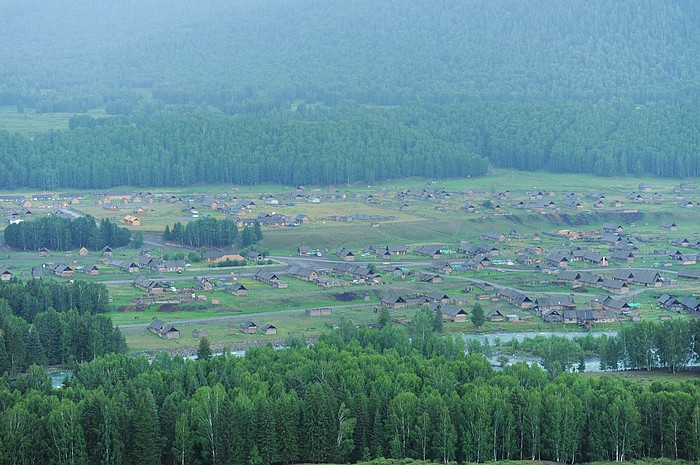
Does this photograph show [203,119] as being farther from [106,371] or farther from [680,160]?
[106,371]

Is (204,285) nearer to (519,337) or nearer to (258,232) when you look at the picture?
(258,232)

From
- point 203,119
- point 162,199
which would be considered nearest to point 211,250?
point 162,199

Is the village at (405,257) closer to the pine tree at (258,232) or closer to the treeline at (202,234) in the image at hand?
the pine tree at (258,232)

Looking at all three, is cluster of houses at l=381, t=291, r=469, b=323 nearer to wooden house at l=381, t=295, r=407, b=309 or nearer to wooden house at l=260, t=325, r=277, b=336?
wooden house at l=381, t=295, r=407, b=309

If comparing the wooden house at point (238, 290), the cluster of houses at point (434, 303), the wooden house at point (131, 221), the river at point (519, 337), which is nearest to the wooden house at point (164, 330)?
the wooden house at point (238, 290)

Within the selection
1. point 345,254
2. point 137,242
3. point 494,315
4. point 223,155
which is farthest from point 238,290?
point 223,155
